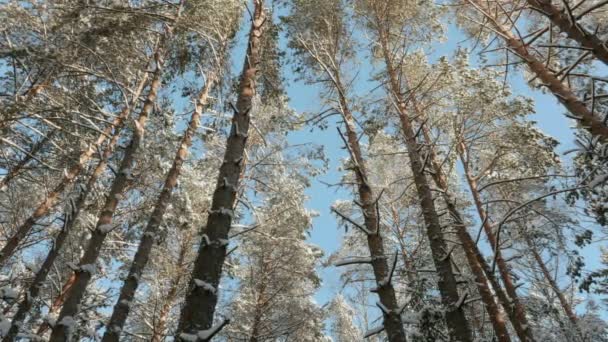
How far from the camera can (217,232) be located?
3.67 m

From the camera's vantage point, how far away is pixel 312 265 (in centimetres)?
1419

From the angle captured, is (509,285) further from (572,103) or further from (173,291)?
(173,291)

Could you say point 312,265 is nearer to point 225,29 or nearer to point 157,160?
point 157,160

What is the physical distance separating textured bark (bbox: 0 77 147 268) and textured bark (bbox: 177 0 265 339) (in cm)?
418

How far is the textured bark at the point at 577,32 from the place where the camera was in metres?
4.89

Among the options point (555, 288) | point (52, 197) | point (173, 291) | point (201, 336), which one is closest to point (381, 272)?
point (201, 336)

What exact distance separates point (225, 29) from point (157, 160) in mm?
3533

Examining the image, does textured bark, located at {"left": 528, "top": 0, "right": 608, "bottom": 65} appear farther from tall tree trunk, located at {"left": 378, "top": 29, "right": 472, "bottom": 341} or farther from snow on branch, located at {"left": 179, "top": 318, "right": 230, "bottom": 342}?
snow on branch, located at {"left": 179, "top": 318, "right": 230, "bottom": 342}

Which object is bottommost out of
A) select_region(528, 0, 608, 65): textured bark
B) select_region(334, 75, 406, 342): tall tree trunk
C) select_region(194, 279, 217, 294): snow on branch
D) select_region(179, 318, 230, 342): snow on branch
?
select_region(179, 318, 230, 342): snow on branch

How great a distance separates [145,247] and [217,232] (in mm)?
4353

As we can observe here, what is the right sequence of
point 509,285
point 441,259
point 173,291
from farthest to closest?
point 173,291, point 509,285, point 441,259

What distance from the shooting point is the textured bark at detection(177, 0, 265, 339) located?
10.3ft

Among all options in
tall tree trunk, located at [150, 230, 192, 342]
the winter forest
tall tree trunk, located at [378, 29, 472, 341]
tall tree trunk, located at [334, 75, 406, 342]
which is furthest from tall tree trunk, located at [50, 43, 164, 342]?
tall tree trunk, located at [150, 230, 192, 342]

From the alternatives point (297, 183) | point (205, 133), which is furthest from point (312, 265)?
point (205, 133)
